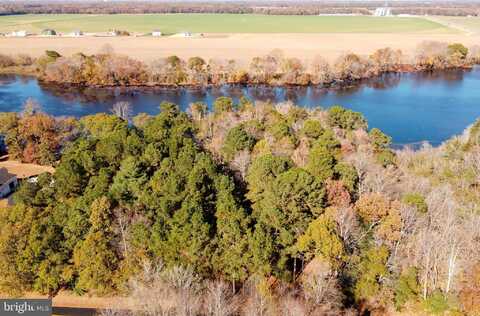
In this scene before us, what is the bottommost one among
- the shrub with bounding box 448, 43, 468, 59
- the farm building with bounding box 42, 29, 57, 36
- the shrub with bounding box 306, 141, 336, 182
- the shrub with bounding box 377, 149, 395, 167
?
the shrub with bounding box 377, 149, 395, 167

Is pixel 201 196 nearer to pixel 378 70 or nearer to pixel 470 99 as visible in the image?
pixel 470 99

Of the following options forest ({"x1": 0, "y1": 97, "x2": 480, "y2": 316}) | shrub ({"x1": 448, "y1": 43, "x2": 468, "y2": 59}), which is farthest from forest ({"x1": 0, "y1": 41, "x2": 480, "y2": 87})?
forest ({"x1": 0, "y1": 97, "x2": 480, "y2": 316})

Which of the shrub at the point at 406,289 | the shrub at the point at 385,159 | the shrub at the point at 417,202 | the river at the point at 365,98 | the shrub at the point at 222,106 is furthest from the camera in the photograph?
the river at the point at 365,98

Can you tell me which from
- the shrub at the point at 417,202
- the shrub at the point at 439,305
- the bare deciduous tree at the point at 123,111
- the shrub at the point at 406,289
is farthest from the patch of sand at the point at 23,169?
the shrub at the point at 439,305

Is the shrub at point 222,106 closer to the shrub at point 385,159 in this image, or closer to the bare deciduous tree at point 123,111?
the bare deciduous tree at point 123,111

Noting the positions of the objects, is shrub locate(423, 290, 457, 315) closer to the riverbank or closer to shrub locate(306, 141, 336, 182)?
shrub locate(306, 141, 336, 182)

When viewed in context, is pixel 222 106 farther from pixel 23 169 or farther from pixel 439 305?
pixel 439 305
